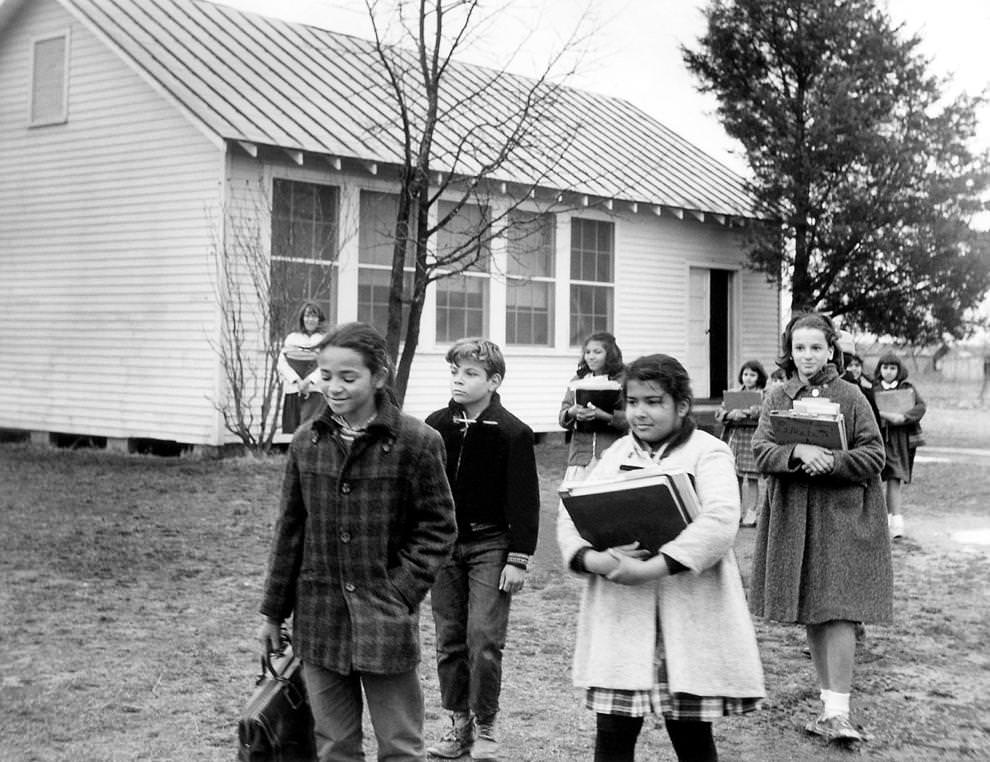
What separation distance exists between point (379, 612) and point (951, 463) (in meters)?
15.4

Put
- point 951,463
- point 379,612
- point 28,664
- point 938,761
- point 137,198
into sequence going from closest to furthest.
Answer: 1. point 379,612
2. point 938,761
3. point 28,664
4. point 137,198
5. point 951,463

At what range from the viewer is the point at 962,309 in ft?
72.0

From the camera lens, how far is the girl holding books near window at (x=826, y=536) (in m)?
5.12

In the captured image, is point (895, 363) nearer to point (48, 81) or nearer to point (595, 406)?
point (595, 406)

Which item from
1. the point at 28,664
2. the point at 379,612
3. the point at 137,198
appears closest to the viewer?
the point at 379,612

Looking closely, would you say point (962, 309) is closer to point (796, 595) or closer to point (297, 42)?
point (297, 42)

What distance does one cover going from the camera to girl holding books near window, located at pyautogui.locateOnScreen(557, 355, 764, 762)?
3.61 metres

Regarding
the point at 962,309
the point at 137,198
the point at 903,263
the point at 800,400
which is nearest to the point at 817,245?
the point at 903,263

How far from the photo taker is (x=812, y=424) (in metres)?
5.18

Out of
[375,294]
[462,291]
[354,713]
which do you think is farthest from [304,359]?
[354,713]

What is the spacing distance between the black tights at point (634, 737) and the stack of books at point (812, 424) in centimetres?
181

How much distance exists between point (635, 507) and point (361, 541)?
80 centimetres

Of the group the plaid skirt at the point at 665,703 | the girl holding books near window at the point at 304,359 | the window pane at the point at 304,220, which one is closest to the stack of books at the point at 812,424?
the plaid skirt at the point at 665,703

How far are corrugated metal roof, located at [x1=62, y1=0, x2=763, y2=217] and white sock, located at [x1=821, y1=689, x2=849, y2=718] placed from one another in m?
9.32
